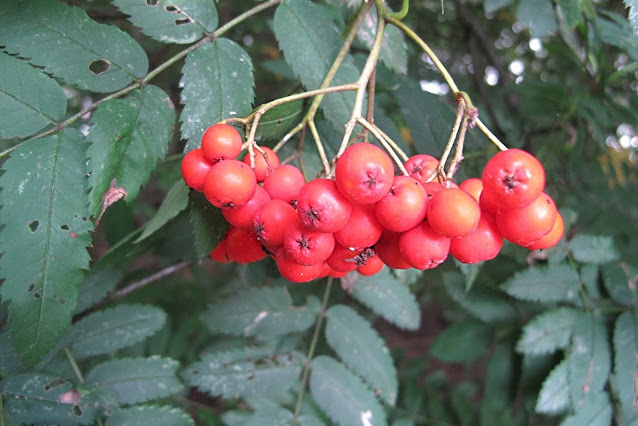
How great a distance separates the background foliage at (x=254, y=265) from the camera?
136cm

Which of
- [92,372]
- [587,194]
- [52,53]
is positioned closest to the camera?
[52,53]

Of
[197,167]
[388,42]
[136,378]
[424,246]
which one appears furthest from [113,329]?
[388,42]

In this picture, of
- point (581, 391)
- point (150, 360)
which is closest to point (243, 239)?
point (150, 360)

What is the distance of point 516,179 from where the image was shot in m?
1.00

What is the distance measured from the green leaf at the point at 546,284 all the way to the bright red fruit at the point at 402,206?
1358 mm

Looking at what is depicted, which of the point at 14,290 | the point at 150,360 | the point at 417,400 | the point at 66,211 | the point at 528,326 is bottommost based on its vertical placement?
the point at 417,400

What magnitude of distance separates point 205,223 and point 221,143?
343 mm

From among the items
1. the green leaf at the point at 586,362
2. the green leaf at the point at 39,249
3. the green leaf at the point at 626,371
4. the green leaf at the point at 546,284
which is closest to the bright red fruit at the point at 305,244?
the green leaf at the point at 39,249

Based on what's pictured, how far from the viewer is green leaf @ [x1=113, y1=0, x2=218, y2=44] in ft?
4.99

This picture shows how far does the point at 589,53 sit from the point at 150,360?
235cm

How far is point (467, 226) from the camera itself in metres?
0.99

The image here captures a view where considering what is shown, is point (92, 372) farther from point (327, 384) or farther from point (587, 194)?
point (587, 194)

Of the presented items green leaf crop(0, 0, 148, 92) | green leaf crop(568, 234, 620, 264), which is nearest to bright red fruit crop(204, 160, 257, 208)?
green leaf crop(0, 0, 148, 92)

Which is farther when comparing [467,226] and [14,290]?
[14,290]
